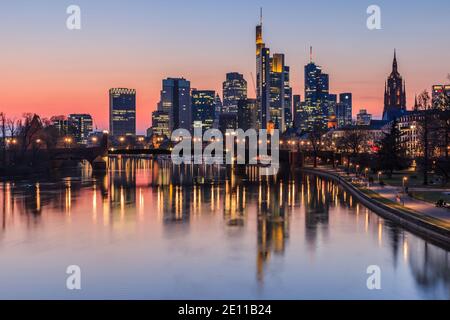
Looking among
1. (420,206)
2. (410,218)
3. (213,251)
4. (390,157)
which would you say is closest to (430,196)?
(420,206)

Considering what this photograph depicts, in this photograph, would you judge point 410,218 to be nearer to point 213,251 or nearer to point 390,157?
point 213,251

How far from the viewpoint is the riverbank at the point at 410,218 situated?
3394 centimetres

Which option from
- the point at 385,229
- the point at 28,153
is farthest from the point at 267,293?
the point at 28,153

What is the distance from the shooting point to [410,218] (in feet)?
129

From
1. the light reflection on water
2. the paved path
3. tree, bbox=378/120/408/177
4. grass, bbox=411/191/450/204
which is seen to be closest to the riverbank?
the paved path

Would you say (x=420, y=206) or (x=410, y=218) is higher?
(x=420, y=206)

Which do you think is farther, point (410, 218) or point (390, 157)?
point (390, 157)

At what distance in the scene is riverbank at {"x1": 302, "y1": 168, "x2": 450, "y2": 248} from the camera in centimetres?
3394

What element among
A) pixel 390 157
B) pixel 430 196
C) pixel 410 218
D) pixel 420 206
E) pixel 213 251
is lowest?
pixel 213 251

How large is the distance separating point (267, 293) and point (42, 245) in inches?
800

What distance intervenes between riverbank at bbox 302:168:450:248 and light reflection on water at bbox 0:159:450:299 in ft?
2.93

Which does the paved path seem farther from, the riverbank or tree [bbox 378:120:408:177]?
tree [bbox 378:120:408:177]

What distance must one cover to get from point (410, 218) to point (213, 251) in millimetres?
17080

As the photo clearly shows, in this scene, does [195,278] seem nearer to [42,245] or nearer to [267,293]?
[267,293]
